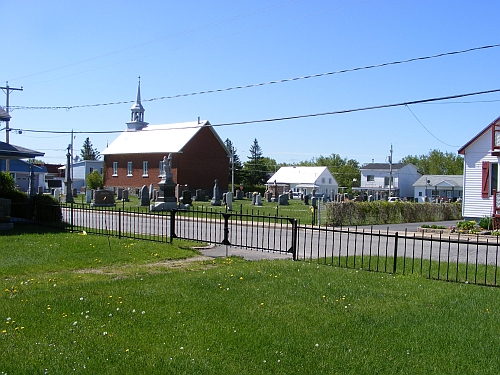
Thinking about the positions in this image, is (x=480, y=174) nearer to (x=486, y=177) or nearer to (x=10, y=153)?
(x=486, y=177)

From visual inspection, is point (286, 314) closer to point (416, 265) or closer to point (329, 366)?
point (329, 366)

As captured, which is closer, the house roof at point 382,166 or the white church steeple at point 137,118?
the white church steeple at point 137,118

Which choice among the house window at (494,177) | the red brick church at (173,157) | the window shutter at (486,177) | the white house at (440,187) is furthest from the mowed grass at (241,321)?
the white house at (440,187)

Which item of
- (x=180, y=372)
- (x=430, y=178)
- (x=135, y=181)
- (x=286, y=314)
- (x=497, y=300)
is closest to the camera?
(x=180, y=372)

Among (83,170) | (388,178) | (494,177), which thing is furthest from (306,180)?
(494,177)

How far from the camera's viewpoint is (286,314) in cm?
726

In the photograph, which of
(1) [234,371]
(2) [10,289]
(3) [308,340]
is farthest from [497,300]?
(2) [10,289]

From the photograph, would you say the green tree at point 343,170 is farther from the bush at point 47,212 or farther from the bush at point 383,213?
the bush at point 47,212

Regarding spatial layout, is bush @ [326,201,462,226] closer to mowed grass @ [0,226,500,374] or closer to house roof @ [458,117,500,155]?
house roof @ [458,117,500,155]

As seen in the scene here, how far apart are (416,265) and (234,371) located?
310 inches

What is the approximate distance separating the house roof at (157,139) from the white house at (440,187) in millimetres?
35029

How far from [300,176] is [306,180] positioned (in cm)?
201

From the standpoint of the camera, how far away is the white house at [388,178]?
89500mm

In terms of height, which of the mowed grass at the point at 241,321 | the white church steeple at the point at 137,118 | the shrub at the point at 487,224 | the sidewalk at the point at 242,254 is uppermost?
the white church steeple at the point at 137,118
